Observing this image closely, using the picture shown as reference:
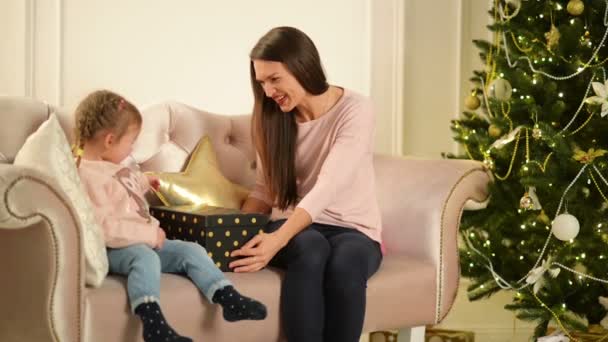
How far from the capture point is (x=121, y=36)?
132 inches

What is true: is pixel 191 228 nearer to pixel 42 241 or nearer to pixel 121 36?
pixel 42 241

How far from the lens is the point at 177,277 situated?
221 centimetres

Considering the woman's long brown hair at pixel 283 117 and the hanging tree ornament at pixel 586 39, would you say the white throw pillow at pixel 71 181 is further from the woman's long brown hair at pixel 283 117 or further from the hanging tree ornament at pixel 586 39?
the hanging tree ornament at pixel 586 39

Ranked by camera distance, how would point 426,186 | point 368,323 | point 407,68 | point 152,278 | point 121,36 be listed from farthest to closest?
point 407,68
point 121,36
point 426,186
point 368,323
point 152,278

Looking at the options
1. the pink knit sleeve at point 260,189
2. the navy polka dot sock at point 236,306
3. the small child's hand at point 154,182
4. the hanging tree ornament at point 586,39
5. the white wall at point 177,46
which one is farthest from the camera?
the white wall at point 177,46

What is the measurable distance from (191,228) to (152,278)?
0.98 ft

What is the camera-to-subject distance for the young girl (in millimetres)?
2043

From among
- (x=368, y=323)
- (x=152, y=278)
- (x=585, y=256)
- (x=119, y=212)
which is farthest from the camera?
(x=585, y=256)

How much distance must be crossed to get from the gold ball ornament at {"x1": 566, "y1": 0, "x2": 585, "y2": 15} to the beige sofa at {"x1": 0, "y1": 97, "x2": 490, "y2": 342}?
0.60 meters

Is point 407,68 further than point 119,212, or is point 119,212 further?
point 407,68

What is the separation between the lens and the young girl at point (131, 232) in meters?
2.04

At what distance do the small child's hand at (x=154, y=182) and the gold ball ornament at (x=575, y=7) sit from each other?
1381 millimetres

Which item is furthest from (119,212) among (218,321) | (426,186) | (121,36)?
(121,36)

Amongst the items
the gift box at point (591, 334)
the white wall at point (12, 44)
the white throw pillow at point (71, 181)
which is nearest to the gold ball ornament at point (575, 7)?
the gift box at point (591, 334)
